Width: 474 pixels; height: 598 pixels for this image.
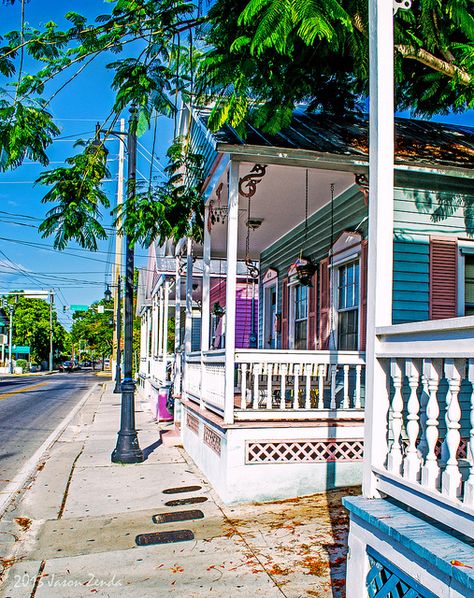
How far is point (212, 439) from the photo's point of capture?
25.6ft

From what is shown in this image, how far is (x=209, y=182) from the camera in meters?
8.52

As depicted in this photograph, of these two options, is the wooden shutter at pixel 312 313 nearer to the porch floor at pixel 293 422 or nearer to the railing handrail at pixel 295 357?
the railing handrail at pixel 295 357

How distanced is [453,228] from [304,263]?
2.51m

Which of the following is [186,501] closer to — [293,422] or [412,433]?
[293,422]

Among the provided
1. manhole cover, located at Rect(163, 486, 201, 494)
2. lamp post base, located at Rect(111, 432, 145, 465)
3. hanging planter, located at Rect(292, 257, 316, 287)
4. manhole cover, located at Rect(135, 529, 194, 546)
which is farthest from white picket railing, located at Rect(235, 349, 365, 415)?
lamp post base, located at Rect(111, 432, 145, 465)

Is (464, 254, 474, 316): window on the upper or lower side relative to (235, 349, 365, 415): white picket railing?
upper

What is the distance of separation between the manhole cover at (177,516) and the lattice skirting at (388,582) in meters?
3.45

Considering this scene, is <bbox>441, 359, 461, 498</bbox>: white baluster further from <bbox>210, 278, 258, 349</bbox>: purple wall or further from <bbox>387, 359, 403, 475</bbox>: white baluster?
<bbox>210, 278, 258, 349</bbox>: purple wall

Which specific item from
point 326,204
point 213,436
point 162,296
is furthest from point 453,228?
point 162,296

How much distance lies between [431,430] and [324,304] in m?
6.89

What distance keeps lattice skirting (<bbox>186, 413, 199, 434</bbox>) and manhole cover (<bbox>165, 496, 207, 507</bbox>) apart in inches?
84.3

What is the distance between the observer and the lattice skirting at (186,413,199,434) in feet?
30.6

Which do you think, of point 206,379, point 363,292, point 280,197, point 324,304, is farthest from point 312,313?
point 206,379

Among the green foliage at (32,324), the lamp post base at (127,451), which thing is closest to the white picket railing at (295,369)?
the lamp post base at (127,451)
